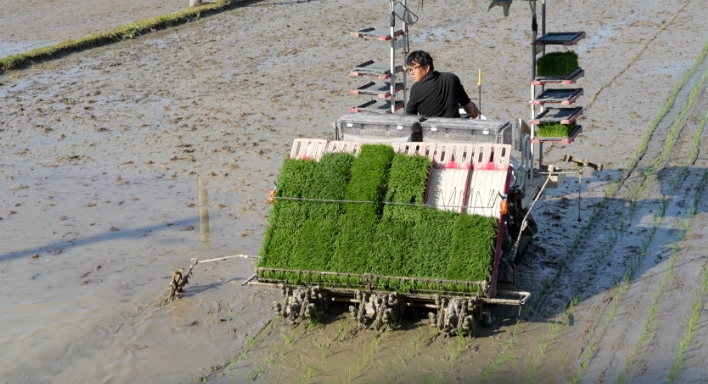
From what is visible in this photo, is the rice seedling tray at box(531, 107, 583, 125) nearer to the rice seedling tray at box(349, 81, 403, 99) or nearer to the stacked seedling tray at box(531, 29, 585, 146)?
the stacked seedling tray at box(531, 29, 585, 146)

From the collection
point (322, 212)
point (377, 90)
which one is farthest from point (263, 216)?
point (322, 212)

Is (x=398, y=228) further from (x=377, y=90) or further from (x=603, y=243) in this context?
(x=377, y=90)

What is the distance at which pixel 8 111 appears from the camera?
15367 millimetres

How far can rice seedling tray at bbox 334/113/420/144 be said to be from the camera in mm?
8828

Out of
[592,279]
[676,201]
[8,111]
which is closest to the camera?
[592,279]

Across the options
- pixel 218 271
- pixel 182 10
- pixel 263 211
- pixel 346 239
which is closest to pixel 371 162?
pixel 346 239

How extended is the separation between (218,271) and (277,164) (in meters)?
3.24

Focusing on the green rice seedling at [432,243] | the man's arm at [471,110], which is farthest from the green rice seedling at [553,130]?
the green rice seedling at [432,243]

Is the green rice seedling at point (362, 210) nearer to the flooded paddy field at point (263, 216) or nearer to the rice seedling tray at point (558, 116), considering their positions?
the flooded paddy field at point (263, 216)

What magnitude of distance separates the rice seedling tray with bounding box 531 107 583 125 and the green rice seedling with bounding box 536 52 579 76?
421 mm

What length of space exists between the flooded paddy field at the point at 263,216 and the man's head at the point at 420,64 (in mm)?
Answer: 2126

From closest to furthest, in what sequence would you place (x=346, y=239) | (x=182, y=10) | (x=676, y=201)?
(x=346, y=239)
(x=676, y=201)
(x=182, y=10)

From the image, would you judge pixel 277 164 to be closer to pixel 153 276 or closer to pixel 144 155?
pixel 144 155

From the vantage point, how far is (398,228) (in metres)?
8.14
